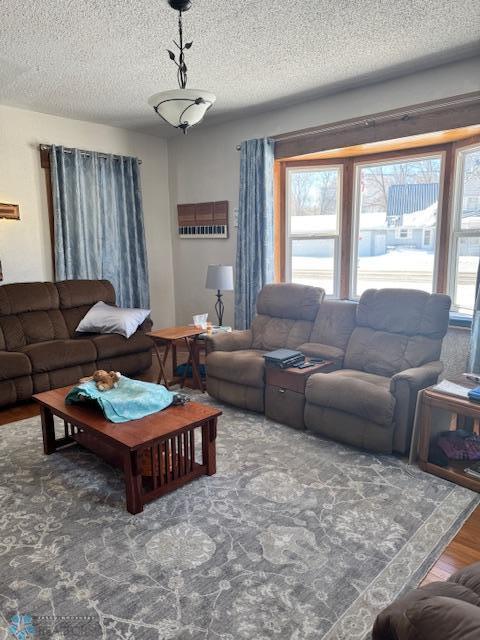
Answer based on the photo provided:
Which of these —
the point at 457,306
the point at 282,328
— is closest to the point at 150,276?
the point at 282,328

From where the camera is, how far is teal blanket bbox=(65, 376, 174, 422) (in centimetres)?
257

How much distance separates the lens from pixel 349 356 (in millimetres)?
3641

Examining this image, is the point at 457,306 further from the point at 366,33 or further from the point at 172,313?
the point at 172,313

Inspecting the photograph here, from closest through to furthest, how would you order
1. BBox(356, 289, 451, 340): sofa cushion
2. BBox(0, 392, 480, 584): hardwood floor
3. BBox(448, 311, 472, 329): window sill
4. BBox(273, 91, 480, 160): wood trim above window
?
BBox(0, 392, 480, 584): hardwood floor → BBox(356, 289, 451, 340): sofa cushion → BBox(273, 91, 480, 160): wood trim above window → BBox(448, 311, 472, 329): window sill

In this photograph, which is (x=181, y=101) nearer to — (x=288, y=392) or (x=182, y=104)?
(x=182, y=104)

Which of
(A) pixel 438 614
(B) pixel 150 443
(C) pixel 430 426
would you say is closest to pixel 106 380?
(B) pixel 150 443

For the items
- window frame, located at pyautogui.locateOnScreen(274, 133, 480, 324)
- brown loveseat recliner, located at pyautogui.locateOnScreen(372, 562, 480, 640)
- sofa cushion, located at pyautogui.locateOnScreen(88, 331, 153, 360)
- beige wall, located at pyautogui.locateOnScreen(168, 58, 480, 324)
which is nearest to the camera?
brown loveseat recliner, located at pyautogui.locateOnScreen(372, 562, 480, 640)

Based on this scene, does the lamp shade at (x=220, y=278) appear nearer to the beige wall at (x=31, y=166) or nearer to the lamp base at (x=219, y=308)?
the lamp base at (x=219, y=308)

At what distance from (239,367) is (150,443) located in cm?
146

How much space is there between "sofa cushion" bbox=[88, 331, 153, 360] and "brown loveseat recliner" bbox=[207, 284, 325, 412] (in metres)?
1.02

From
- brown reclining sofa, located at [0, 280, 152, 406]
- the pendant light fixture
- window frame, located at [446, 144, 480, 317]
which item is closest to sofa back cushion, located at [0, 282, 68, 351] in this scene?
brown reclining sofa, located at [0, 280, 152, 406]

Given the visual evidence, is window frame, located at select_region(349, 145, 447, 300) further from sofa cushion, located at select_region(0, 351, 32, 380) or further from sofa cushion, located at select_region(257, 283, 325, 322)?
sofa cushion, located at select_region(0, 351, 32, 380)

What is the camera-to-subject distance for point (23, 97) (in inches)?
163

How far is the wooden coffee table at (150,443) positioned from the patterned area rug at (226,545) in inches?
3.6
